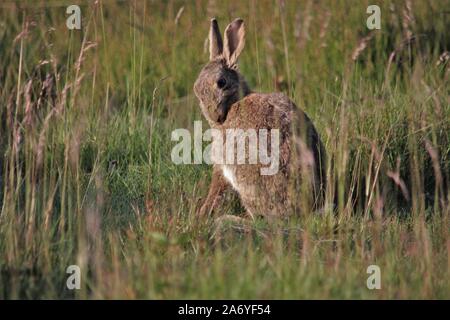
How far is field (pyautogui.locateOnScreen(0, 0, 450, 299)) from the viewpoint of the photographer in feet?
15.8

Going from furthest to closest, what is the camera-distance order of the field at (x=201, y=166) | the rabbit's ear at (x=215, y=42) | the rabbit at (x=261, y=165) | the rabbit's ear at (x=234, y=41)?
the rabbit's ear at (x=215, y=42) → the rabbit's ear at (x=234, y=41) → the rabbit at (x=261, y=165) → the field at (x=201, y=166)

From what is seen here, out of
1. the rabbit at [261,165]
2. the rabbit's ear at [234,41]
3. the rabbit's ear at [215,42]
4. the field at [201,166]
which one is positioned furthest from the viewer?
the rabbit's ear at [215,42]

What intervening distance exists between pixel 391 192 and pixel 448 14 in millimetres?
2808

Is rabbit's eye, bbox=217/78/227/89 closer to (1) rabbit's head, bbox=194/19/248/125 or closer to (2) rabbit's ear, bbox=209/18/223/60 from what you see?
(1) rabbit's head, bbox=194/19/248/125

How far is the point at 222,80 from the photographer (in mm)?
6668

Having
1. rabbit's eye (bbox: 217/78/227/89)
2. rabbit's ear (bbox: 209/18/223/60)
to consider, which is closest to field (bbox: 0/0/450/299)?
rabbit's ear (bbox: 209/18/223/60)

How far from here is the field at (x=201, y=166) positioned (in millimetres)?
4805

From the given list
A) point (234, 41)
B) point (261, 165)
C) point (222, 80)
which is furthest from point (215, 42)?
point (261, 165)

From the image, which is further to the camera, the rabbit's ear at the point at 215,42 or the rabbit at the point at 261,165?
the rabbit's ear at the point at 215,42

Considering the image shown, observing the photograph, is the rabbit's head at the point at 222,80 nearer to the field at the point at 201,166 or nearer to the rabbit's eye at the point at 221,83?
the rabbit's eye at the point at 221,83

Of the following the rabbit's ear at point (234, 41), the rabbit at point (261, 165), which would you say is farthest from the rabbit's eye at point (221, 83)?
the rabbit's ear at point (234, 41)

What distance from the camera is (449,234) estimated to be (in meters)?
5.65

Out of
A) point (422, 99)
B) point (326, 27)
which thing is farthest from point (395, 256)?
point (326, 27)
